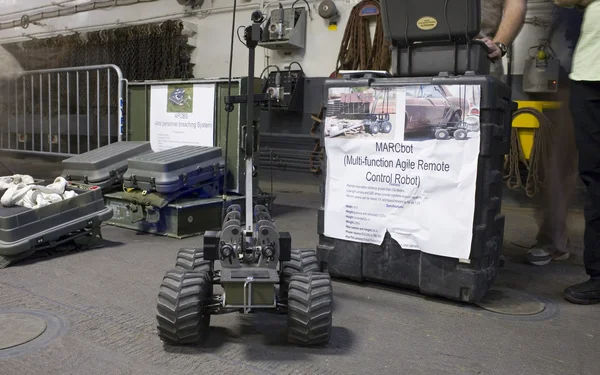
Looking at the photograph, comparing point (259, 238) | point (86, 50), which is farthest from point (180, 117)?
point (86, 50)

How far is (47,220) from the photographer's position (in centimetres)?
360

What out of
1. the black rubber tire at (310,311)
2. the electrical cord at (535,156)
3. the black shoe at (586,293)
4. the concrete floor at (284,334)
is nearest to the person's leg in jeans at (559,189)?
the concrete floor at (284,334)

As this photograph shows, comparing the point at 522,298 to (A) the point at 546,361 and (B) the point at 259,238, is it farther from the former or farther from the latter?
(B) the point at 259,238

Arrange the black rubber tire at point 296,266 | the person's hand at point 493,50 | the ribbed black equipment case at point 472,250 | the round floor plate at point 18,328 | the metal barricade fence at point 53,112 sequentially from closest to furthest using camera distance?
the round floor plate at point 18,328, the black rubber tire at point 296,266, the ribbed black equipment case at point 472,250, the person's hand at point 493,50, the metal barricade fence at point 53,112

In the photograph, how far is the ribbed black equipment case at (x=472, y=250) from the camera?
2775 mm

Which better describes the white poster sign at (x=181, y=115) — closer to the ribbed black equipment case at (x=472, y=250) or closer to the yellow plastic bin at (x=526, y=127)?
the ribbed black equipment case at (x=472, y=250)

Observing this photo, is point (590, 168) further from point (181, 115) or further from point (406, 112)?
point (181, 115)

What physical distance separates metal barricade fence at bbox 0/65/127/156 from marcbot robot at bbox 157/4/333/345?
15.4 feet

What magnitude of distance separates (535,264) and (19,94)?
726 centimetres

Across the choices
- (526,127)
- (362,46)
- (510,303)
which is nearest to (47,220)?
(510,303)

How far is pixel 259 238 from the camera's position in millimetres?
2295

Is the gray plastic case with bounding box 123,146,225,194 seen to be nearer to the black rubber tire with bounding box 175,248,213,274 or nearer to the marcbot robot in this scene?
the black rubber tire with bounding box 175,248,213,274

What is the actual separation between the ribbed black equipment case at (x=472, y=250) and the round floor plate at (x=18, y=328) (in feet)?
5.46

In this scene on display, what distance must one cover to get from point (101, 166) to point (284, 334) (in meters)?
3.14
